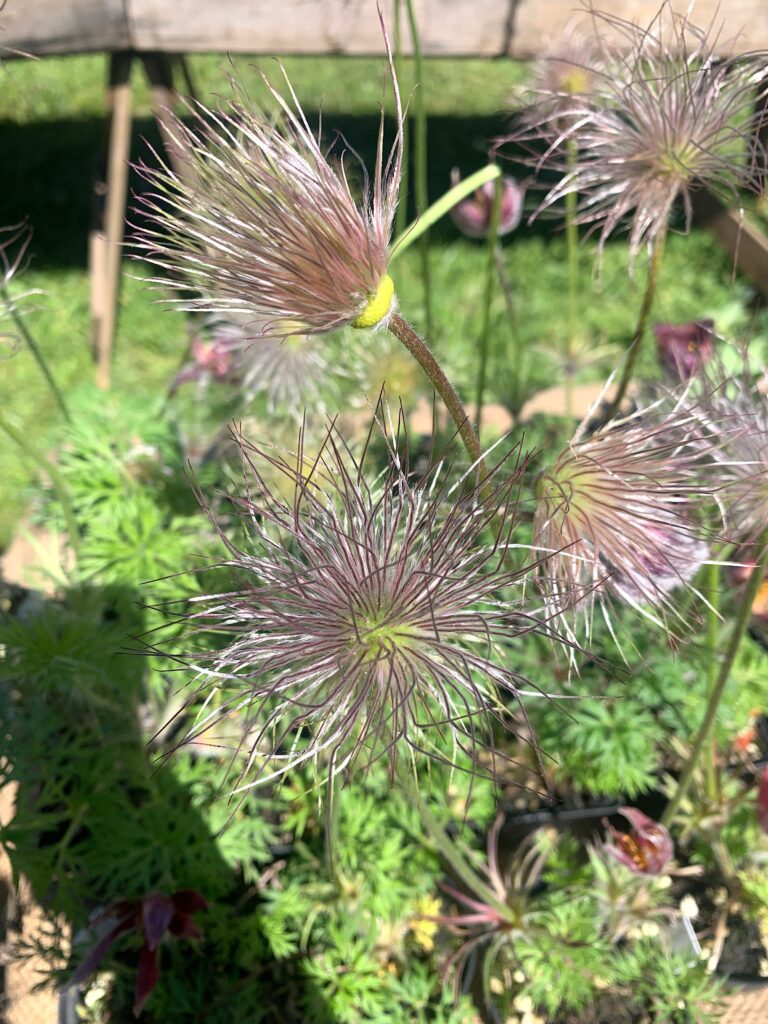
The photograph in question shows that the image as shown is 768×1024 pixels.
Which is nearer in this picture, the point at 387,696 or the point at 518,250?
the point at 387,696

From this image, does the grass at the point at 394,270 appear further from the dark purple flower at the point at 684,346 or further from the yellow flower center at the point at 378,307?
the yellow flower center at the point at 378,307

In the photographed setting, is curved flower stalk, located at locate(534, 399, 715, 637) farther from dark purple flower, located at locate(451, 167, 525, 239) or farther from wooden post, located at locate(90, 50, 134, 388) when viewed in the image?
wooden post, located at locate(90, 50, 134, 388)

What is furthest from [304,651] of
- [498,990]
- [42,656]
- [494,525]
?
[498,990]

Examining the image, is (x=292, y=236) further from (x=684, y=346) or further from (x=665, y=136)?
(x=684, y=346)

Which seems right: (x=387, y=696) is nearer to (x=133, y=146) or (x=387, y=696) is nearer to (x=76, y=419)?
(x=76, y=419)

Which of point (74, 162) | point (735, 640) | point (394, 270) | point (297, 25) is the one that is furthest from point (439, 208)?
point (74, 162)

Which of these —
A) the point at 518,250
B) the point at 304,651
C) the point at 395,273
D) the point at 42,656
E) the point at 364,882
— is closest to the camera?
the point at 304,651

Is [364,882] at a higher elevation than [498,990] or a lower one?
higher
